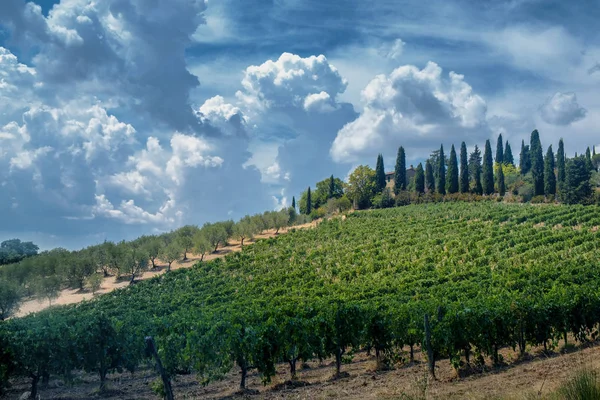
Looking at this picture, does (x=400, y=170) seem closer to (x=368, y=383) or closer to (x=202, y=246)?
(x=202, y=246)

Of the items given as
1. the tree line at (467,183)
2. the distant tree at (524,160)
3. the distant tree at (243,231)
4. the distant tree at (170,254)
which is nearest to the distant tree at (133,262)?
the distant tree at (170,254)

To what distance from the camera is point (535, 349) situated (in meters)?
17.6

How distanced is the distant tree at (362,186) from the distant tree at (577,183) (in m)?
37.6

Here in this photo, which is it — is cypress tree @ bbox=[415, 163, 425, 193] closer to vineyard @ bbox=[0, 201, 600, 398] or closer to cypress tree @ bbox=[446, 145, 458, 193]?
cypress tree @ bbox=[446, 145, 458, 193]

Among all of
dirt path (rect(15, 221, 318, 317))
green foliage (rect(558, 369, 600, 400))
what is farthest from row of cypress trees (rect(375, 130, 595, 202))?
green foliage (rect(558, 369, 600, 400))

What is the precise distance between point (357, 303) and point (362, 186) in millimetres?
73323

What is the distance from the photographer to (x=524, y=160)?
113 meters

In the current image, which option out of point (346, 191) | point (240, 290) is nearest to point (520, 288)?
point (240, 290)

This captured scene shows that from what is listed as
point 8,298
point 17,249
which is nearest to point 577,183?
point 8,298

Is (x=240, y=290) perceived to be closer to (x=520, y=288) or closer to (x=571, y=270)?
(x=520, y=288)

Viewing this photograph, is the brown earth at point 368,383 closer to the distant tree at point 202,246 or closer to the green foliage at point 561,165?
the distant tree at point 202,246

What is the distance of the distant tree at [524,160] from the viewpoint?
111688 mm

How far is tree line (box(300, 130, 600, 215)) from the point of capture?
67.4 m

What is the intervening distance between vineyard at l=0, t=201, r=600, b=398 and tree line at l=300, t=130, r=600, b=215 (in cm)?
1166
